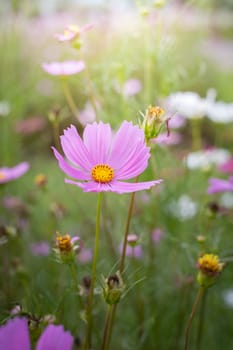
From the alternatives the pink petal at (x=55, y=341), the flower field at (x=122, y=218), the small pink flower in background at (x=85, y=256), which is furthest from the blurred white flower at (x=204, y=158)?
the pink petal at (x=55, y=341)

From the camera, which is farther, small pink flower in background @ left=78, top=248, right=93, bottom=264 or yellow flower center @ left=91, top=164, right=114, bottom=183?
small pink flower in background @ left=78, top=248, right=93, bottom=264

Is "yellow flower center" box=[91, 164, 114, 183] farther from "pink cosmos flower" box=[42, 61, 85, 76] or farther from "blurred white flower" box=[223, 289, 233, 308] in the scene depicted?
"blurred white flower" box=[223, 289, 233, 308]

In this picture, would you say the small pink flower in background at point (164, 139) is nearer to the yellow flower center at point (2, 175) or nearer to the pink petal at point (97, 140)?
the pink petal at point (97, 140)

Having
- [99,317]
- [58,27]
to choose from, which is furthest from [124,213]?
[58,27]

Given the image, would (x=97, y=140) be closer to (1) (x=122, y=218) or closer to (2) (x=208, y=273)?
(2) (x=208, y=273)

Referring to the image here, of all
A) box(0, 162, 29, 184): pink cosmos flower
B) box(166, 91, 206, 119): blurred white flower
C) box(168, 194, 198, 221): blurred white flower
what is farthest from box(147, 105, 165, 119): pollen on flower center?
box(166, 91, 206, 119): blurred white flower

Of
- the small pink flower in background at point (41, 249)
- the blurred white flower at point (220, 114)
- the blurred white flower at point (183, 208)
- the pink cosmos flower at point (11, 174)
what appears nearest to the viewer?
the pink cosmos flower at point (11, 174)

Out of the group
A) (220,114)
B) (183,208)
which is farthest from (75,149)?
(220,114)
